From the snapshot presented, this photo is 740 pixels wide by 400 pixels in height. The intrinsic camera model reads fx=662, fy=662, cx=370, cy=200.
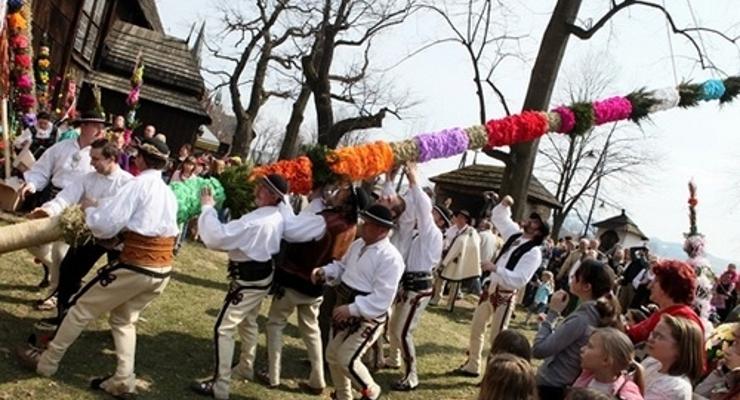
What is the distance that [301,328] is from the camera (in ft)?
20.0

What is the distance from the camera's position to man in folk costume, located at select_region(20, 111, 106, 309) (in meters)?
6.33

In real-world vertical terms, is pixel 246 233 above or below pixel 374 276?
above

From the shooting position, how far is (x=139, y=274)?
484 cm

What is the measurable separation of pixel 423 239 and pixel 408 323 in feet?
2.87

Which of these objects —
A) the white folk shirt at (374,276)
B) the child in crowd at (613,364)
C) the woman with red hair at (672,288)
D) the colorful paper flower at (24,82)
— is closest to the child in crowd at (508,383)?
the child in crowd at (613,364)

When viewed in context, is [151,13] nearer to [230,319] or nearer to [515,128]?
[515,128]

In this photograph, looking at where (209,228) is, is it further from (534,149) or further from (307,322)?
(534,149)

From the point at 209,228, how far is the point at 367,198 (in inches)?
70.3

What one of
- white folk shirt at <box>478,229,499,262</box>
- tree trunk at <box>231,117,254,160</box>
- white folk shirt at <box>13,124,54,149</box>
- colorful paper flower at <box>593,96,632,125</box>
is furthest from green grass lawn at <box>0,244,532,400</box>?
tree trunk at <box>231,117,254,160</box>

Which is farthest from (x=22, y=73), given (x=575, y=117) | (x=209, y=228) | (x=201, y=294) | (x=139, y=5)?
(x=139, y=5)

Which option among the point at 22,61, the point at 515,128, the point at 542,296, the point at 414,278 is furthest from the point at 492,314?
the point at 22,61

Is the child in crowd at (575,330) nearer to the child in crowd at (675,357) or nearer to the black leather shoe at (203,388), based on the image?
the child in crowd at (675,357)

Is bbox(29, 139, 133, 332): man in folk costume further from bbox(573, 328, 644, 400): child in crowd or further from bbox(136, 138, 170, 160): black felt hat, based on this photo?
bbox(573, 328, 644, 400): child in crowd

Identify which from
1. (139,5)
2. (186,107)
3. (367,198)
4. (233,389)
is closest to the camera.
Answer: (233,389)
